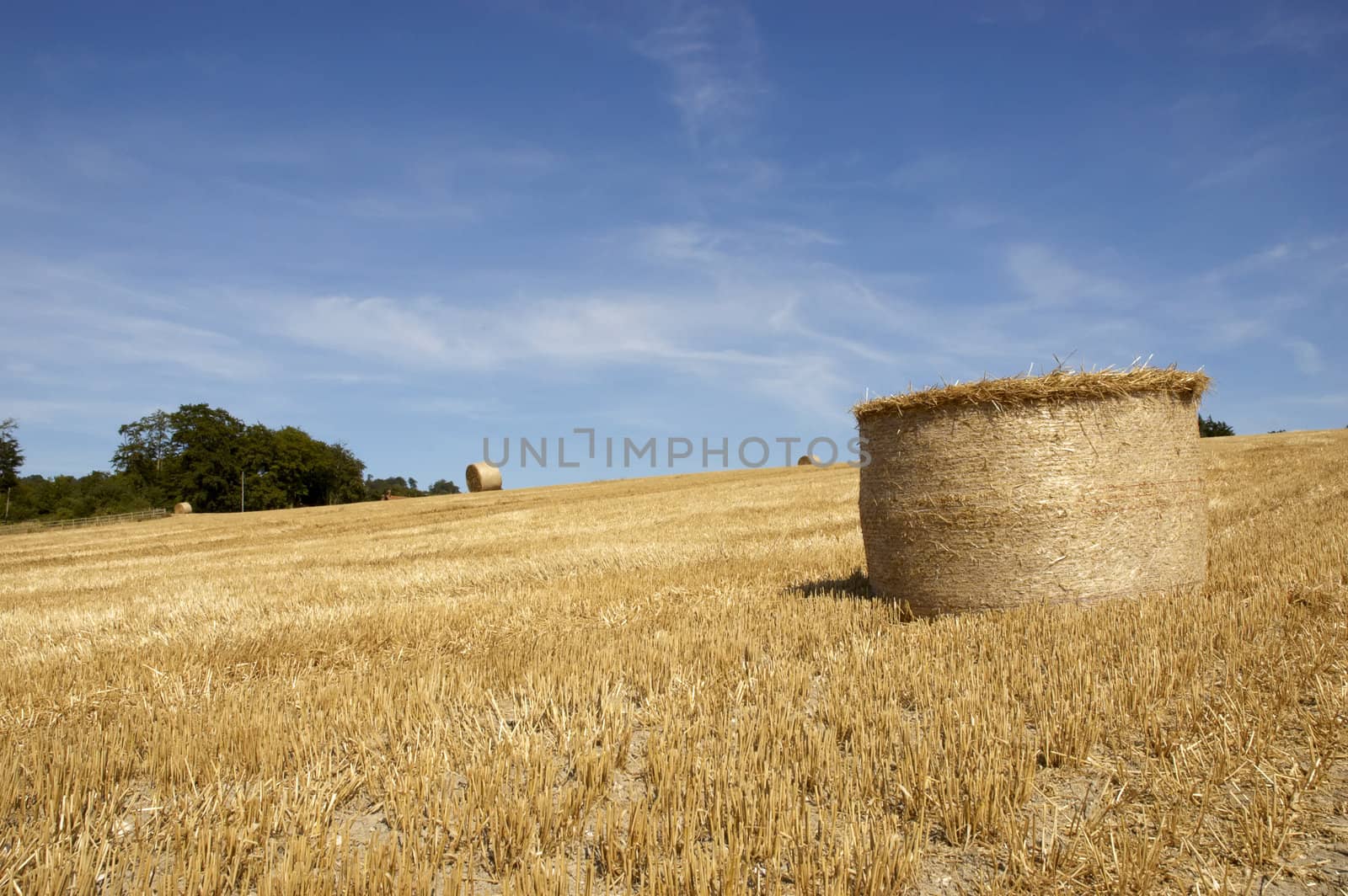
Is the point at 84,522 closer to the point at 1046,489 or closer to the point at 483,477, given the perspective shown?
the point at 483,477

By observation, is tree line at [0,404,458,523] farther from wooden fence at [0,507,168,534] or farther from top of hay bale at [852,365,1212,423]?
top of hay bale at [852,365,1212,423]

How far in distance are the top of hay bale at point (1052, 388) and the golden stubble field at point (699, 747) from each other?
159 cm

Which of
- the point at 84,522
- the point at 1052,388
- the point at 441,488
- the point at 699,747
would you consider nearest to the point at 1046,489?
the point at 1052,388

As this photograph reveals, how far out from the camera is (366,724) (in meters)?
4.03

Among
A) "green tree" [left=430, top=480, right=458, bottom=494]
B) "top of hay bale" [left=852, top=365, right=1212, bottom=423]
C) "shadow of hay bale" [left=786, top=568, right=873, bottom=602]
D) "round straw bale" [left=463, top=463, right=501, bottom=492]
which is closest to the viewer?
"top of hay bale" [left=852, top=365, right=1212, bottom=423]

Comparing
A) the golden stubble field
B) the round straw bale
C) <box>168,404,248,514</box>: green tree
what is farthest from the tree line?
the golden stubble field

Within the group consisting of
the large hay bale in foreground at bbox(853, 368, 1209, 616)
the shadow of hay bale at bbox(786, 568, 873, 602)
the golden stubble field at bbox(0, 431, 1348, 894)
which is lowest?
the golden stubble field at bbox(0, 431, 1348, 894)

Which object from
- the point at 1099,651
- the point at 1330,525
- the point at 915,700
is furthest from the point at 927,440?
the point at 1330,525

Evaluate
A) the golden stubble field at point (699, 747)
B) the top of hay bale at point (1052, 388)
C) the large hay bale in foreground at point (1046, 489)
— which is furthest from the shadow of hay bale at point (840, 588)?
the top of hay bale at point (1052, 388)

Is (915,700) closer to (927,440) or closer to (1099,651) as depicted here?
(1099,651)

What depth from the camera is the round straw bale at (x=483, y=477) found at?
46812 mm

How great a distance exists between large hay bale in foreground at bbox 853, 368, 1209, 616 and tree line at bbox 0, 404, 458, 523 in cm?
6779

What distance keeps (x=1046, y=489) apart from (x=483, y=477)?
43.1 m

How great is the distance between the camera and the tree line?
218 ft
